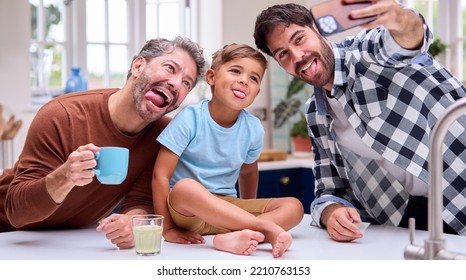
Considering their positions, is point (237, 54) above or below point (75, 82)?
above

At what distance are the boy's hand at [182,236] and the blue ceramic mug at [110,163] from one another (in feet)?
0.72

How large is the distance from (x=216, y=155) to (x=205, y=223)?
148mm

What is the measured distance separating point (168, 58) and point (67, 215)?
1.39 feet

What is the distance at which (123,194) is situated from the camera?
1.60 meters

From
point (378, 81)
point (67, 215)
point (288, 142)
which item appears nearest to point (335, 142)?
point (378, 81)

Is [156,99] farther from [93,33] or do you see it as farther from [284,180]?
A: [93,33]

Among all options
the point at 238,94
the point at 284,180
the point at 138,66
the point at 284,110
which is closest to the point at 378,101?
the point at 238,94

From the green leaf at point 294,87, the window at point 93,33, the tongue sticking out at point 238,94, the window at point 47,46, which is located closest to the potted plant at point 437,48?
the green leaf at point 294,87

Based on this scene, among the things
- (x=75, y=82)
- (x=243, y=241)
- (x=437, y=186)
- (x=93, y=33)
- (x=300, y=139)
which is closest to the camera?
(x=437, y=186)

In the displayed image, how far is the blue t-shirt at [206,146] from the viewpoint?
1469 millimetres

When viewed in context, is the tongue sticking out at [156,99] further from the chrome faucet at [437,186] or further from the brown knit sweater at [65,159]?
the chrome faucet at [437,186]

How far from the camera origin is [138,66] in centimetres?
154

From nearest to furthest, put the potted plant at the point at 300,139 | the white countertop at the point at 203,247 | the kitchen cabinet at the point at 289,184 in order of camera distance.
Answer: the white countertop at the point at 203,247, the kitchen cabinet at the point at 289,184, the potted plant at the point at 300,139
